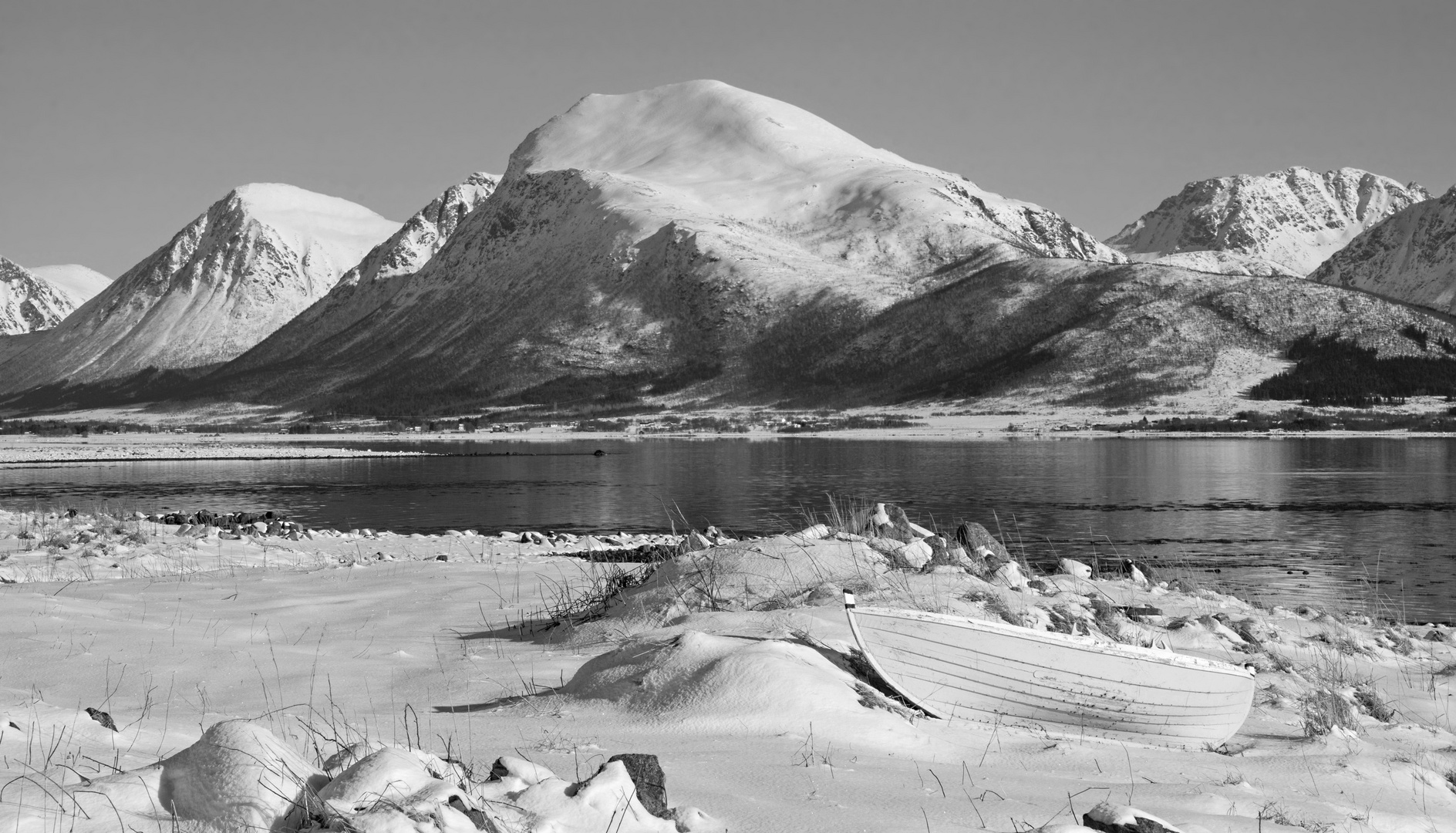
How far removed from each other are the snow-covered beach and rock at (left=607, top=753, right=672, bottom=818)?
91 mm

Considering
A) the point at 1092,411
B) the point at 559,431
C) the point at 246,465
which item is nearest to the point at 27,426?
the point at 559,431

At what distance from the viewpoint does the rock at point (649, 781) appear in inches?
232

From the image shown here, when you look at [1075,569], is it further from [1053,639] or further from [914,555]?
[1053,639]

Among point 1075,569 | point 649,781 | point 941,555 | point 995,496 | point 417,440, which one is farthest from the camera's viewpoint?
point 417,440

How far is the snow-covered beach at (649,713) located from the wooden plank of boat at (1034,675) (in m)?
0.18

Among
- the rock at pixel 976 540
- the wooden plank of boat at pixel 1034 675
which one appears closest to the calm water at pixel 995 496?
the rock at pixel 976 540

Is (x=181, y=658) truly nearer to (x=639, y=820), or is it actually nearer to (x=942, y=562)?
(x=639, y=820)

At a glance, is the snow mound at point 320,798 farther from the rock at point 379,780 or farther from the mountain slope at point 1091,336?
the mountain slope at point 1091,336

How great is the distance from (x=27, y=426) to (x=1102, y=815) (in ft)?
560

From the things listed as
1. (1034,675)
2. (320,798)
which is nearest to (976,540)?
(1034,675)

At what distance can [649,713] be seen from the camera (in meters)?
8.01

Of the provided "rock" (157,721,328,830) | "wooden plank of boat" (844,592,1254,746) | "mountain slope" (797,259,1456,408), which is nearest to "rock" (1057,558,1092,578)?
"wooden plank of boat" (844,592,1254,746)

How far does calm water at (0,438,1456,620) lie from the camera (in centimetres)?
2875

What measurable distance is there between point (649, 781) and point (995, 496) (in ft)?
131
